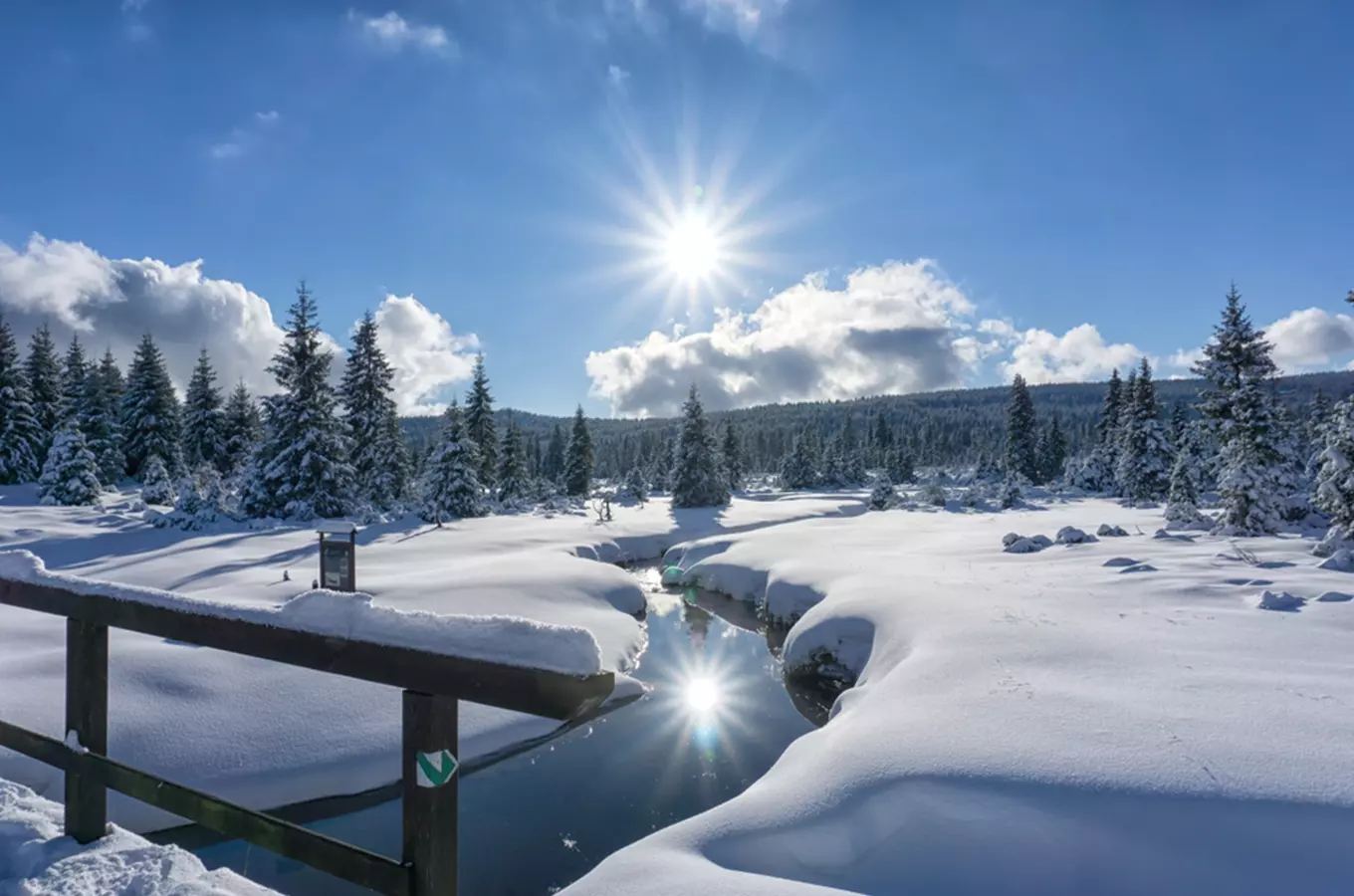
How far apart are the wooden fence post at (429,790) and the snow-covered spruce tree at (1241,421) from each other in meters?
26.1

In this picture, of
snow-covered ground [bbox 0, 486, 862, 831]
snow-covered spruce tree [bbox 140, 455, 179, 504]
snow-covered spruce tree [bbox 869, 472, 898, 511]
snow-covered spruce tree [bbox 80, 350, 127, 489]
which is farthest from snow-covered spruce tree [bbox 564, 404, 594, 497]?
snow-covered spruce tree [bbox 80, 350, 127, 489]

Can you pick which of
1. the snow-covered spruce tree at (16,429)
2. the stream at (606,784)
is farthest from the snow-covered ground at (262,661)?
the snow-covered spruce tree at (16,429)

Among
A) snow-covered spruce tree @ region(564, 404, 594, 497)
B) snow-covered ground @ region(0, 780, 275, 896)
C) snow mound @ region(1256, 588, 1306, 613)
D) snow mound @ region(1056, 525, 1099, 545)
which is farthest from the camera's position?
snow-covered spruce tree @ region(564, 404, 594, 497)

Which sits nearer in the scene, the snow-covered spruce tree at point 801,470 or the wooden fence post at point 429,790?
the wooden fence post at point 429,790

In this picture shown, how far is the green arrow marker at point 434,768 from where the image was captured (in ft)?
7.41

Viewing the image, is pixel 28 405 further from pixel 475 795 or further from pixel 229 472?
pixel 475 795

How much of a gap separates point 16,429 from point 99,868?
43.9 meters

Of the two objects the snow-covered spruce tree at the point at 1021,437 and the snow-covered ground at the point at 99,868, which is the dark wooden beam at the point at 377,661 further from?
the snow-covered spruce tree at the point at 1021,437

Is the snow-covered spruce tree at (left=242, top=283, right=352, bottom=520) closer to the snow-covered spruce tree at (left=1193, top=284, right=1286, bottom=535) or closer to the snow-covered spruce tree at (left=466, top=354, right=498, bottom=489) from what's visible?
the snow-covered spruce tree at (left=466, top=354, right=498, bottom=489)

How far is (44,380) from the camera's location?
38562 mm

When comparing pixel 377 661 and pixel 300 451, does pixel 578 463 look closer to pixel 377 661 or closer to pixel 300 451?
pixel 300 451

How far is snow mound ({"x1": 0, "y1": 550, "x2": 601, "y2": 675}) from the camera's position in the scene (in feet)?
6.70

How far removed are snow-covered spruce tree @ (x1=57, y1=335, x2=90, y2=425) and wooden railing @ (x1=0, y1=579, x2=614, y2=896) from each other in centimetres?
4330

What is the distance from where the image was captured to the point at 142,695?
8.36m
